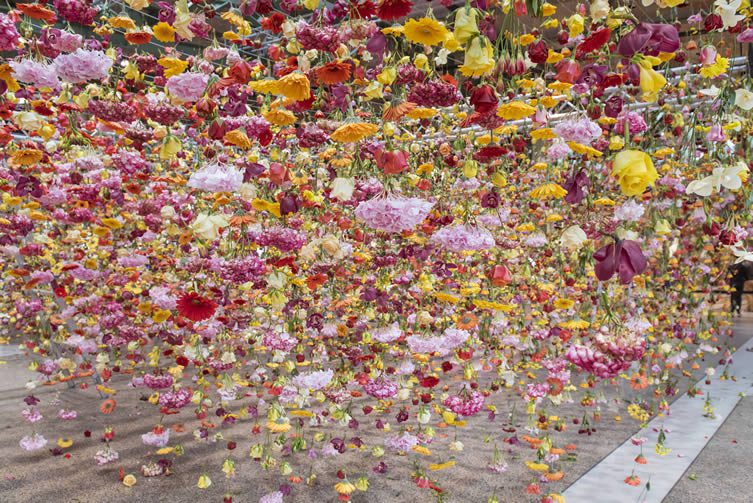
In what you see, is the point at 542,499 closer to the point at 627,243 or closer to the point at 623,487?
the point at 623,487

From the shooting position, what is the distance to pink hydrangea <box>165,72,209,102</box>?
5.14ft

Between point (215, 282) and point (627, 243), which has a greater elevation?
point (627, 243)

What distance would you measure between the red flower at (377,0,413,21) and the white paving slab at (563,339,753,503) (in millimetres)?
3411

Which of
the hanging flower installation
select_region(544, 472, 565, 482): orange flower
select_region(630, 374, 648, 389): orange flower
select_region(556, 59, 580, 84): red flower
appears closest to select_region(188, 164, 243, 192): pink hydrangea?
the hanging flower installation

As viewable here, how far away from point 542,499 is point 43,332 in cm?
501

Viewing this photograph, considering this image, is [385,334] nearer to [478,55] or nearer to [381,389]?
[381,389]

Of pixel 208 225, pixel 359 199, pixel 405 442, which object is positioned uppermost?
pixel 208 225

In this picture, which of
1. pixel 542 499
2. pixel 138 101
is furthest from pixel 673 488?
pixel 138 101

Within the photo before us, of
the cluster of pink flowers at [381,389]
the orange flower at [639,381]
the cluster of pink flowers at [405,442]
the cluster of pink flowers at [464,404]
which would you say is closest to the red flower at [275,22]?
the cluster of pink flowers at [381,389]

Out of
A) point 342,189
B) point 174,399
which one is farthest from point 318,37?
point 174,399

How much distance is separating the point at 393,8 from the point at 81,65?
930mm

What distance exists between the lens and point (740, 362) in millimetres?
7523

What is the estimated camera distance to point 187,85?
1.58 metres

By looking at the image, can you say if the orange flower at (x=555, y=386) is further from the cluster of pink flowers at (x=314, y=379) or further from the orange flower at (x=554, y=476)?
the cluster of pink flowers at (x=314, y=379)
